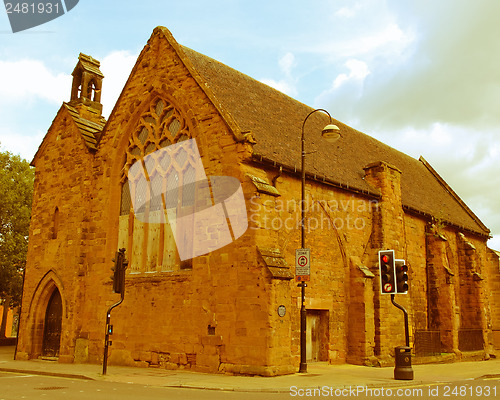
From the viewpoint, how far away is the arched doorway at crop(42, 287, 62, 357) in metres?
20.1

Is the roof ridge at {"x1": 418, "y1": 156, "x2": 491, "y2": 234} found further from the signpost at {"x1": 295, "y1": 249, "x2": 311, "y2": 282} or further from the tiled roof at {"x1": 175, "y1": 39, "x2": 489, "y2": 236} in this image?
the signpost at {"x1": 295, "y1": 249, "x2": 311, "y2": 282}

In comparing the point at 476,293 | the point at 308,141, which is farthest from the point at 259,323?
the point at 476,293

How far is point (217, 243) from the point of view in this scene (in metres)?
15.8

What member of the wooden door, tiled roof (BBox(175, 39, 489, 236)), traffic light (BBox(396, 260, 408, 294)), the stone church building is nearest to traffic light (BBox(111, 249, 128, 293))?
the stone church building

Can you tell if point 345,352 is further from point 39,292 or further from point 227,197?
point 39,292

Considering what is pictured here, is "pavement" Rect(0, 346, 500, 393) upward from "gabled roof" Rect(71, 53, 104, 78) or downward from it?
downward

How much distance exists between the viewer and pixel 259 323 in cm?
1428
